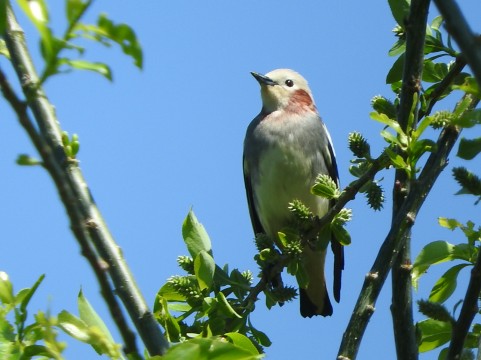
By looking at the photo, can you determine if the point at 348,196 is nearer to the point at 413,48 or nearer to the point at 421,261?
the point at 421,261

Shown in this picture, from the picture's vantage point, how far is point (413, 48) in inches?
113

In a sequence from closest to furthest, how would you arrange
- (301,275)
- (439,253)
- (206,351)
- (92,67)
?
(92,67), (206,351), (439,253), (301,275)

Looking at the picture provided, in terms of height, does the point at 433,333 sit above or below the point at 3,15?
below

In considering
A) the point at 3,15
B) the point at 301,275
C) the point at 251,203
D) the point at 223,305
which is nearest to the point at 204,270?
the point at 223,305

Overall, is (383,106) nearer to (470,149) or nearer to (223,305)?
(223,305)

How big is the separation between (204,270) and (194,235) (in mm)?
181

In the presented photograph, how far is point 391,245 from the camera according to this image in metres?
2.66

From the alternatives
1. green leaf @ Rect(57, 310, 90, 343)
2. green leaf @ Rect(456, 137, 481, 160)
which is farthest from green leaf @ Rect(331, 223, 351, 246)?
green leaf @ Rect(57, 310, 90, 343)

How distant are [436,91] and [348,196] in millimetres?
549

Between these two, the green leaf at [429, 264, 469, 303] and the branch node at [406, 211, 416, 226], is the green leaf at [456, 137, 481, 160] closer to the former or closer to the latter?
the branch node at [406, 211, 416, 226]

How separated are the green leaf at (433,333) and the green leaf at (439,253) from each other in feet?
0.72

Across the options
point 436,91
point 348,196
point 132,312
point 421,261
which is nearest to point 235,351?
point 132,312

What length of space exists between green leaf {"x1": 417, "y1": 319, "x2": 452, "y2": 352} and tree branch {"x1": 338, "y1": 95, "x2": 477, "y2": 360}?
38cm

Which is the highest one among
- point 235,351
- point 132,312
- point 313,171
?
point 313,171
